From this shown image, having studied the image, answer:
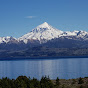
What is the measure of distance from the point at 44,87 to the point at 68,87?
5.28 m

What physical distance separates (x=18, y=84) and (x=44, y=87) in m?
5.34

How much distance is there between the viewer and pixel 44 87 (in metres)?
45.7

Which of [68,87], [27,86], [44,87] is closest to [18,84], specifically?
[27,86]

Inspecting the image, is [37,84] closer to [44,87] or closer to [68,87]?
[44,87]

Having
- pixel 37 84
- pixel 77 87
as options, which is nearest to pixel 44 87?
pixel 37 84

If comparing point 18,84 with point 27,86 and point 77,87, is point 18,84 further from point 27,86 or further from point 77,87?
point 77,87

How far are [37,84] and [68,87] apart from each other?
21.3 ft

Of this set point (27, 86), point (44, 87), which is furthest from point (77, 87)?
point (27, 86)

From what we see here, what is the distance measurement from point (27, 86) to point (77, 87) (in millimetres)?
10534

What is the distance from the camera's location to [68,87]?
47.4 meters

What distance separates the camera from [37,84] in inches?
1887

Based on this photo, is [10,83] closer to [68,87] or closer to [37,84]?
[37,84]

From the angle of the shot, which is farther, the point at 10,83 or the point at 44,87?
the point at 10,83

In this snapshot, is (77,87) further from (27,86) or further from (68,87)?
(27,86)
